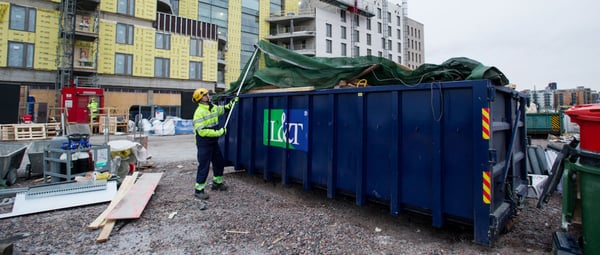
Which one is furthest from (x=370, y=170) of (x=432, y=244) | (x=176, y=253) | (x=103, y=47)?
(x=103, y=47)

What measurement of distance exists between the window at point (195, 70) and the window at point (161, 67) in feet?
8.15

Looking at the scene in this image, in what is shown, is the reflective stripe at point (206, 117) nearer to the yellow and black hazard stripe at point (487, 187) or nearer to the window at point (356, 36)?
the yellow and black hazard stripe at point (487, 187)

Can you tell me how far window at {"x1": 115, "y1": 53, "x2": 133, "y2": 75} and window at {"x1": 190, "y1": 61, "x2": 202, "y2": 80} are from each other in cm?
578

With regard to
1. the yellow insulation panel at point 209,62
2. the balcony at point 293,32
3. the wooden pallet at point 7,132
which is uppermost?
the balcony at point 293,32

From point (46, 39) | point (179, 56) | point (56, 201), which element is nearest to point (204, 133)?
point (56, 201)

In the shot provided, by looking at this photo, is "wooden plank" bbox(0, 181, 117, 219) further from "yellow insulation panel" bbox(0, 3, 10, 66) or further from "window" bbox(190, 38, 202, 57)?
"window" bbox(190, 38, 202, 57)

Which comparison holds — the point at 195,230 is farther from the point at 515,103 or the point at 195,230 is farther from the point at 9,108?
the point at 9,108

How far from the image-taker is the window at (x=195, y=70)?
1227 inches

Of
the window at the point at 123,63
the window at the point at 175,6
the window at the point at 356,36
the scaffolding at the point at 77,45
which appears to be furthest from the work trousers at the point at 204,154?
the window at the point at 356,36

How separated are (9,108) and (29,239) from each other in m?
19.1

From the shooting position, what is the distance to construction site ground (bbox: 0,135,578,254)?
11.1ft

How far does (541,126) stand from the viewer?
63.0 feet

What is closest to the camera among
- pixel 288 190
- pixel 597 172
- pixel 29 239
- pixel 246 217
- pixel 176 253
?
pixel 597 172

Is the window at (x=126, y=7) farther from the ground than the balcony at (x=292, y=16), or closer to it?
closer to it
